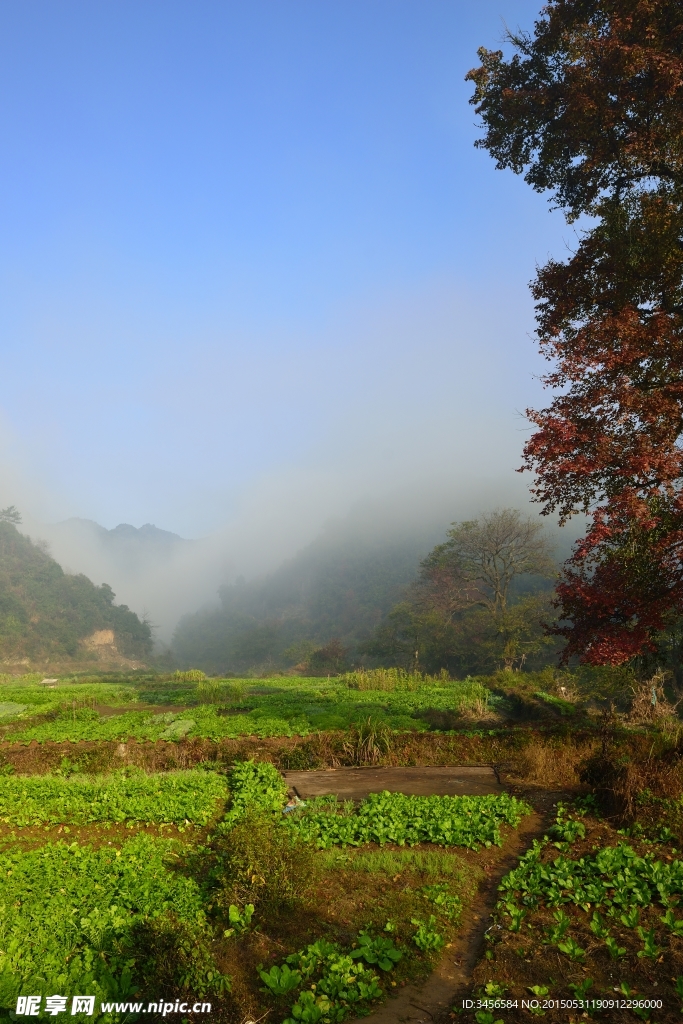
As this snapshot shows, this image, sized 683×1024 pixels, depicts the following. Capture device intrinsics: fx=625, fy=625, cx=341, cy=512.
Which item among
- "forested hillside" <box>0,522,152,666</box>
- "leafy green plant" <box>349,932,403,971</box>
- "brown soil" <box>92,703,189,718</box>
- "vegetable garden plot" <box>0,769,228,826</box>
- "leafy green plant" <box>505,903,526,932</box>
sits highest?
"leafy green plant" <box>505,903,526,932</box>

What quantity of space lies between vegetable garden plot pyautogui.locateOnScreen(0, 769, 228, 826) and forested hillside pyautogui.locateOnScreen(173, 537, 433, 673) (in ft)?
201

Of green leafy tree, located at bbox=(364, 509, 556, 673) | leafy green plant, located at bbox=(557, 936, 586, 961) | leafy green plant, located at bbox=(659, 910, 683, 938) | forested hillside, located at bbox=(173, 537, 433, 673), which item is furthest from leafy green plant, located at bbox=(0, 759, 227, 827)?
forested hillside, located at bbox=(173, 537, 433, 673)

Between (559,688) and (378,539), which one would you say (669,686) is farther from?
(378,539)

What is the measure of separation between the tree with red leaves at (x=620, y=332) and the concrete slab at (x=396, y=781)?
381 cm

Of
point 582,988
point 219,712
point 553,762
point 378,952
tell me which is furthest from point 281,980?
point 219,712

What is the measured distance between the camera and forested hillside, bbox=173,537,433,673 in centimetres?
9856

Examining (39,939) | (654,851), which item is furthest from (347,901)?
(654,851)

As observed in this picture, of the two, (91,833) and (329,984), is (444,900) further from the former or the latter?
(91,833)

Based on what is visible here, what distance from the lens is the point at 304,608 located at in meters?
135

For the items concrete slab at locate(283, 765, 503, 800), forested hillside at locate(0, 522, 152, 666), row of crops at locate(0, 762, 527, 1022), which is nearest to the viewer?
row of crops at locate(0, 762, 527, 1022)

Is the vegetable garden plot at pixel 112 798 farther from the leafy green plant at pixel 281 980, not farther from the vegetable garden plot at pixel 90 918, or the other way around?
the leafy green plant at pixel 281 980

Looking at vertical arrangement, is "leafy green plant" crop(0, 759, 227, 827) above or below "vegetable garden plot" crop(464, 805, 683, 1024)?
below

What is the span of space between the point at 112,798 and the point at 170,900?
449 cm

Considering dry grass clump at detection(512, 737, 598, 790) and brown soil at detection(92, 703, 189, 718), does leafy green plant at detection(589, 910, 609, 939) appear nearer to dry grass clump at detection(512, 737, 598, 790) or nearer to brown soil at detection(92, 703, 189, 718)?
dry grass clump at detection(512, 737, 598, 790)
